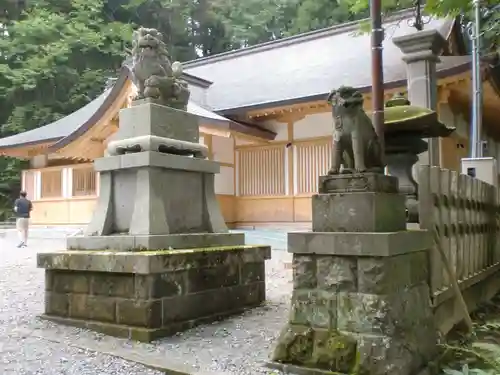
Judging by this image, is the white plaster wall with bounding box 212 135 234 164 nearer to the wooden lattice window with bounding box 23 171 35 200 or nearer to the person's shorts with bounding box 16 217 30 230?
the person's shorts with bounding box 16 217 30 230

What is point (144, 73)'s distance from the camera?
17.8ft

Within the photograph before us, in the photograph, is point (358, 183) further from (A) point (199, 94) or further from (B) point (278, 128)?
(A) point (199, 94)

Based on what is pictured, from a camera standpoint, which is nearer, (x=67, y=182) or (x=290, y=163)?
(x=290, y=163)

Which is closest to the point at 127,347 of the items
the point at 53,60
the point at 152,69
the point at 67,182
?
the point at 152,69

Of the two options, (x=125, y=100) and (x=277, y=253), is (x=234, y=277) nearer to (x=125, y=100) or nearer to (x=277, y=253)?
(x=277, y=253)

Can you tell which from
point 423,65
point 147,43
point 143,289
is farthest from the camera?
point 423,65

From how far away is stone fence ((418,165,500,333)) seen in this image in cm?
415

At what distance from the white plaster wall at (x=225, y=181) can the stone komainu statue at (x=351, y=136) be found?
1066 cm

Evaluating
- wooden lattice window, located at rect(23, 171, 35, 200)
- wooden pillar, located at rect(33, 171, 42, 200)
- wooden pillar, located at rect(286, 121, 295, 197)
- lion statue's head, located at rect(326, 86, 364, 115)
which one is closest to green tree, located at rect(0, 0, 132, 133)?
wooden lattice window, located at rect(23, 171, 35, 200)

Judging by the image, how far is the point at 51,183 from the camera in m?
18.4

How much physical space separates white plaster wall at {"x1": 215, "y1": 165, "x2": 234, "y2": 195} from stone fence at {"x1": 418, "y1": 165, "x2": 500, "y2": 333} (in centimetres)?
831

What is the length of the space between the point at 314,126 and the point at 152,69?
8648 millimetres

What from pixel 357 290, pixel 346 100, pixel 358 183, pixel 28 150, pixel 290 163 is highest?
pixel 28 150

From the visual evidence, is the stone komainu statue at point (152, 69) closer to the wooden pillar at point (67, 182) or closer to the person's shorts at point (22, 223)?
the person's shorts at point (22, 223)
